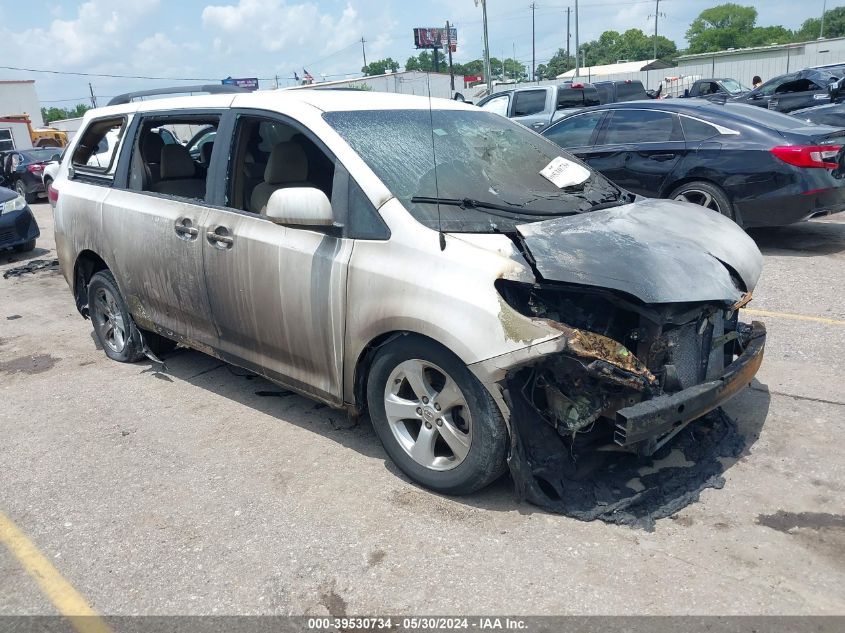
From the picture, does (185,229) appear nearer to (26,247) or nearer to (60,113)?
(26,247)

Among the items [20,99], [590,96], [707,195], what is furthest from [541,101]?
[20,99]

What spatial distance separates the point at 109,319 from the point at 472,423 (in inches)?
148

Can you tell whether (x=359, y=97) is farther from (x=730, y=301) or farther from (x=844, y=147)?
(x=844, y=147)

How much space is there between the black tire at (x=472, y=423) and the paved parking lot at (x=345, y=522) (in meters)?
0.13

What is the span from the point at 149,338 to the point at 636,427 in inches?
155

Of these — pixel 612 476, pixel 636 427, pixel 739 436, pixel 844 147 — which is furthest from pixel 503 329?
pixel 844 147

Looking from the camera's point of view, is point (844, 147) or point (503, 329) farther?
point (844, 147)

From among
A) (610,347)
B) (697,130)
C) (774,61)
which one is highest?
(774,61)

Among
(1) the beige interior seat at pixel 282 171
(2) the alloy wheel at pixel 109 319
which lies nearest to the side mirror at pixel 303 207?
(1) the beige interior seat at pixel 282 171

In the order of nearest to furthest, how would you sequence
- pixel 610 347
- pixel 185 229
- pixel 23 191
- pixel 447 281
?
pixel 610 347
pixel 447 281
pixel 185 229
pixel 23 191

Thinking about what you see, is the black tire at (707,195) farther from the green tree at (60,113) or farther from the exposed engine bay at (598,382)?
the green tree at (60,113)

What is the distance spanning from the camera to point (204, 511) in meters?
3.52

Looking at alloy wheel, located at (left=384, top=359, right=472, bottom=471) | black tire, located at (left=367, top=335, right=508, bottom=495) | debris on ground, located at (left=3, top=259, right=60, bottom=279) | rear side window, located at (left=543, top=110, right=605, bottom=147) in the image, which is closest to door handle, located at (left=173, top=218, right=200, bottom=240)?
black tire, located at (left=367, top=335, right=508, bottom=495)

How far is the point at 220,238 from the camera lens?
4.16 m
